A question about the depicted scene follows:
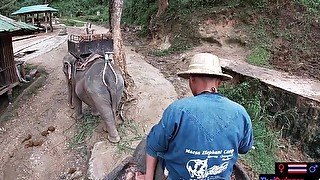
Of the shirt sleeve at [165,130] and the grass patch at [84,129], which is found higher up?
the shirt sleeve at [165,130]

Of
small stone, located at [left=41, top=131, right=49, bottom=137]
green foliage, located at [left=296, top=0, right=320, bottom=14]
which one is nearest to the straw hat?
small stone, located at [left=41, top=131, right=49, bottom=137]

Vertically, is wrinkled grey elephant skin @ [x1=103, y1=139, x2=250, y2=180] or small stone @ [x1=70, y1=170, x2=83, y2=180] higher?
wrinkled grey elephant skin @ [x1=103, y1=139, x2=250, y2=180]

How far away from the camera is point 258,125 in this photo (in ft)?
22.6

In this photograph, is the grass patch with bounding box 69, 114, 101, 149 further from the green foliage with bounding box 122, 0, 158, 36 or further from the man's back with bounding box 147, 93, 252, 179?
the green foliage with bounding box 122, 0, 158, 36

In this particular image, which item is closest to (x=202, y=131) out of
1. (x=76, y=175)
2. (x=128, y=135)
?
(x=76, y=175)

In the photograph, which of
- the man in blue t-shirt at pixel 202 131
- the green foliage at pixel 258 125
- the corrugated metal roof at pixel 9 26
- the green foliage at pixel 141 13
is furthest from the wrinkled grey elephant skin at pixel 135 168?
the green foliage at pixel 141 13

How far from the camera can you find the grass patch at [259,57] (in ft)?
31.9

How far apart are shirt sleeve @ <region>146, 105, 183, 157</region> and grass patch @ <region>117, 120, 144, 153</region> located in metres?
3.40

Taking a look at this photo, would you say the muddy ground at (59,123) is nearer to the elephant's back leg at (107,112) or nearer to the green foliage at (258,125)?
the elephant's back leg at (107,112)

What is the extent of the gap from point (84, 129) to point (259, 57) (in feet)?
19.0

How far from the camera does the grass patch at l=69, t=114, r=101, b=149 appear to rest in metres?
6.38

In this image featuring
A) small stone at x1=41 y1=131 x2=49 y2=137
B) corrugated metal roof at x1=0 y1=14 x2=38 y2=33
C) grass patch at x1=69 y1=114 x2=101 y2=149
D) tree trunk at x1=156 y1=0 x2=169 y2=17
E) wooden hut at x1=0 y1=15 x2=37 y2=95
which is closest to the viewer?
grass patch at x1=69 y1=114 x2=101 y2=149

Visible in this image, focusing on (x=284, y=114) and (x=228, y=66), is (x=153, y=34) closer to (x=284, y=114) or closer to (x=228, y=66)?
(x=228, y=66)

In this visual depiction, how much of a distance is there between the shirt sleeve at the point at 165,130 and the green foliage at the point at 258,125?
392 cm
